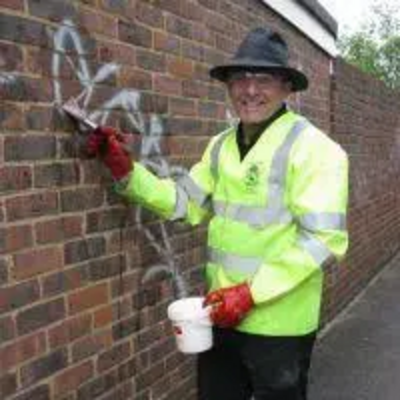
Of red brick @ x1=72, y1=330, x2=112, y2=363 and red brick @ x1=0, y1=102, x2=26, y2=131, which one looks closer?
red brick @ x1=0, y1=102, x2=26, y2=131

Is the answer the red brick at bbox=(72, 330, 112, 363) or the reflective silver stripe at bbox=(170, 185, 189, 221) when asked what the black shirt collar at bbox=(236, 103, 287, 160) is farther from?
the red brick at bbox=(72, 330, 112, 363)

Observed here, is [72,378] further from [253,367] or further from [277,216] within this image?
[277,216]

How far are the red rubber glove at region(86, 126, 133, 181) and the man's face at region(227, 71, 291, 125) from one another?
19.5 inches

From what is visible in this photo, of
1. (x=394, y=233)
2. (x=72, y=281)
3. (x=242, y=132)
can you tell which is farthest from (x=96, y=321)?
(x=394, y=233)

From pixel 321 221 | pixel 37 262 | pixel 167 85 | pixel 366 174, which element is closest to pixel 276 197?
pixel 321 221

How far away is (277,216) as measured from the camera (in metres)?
3.72

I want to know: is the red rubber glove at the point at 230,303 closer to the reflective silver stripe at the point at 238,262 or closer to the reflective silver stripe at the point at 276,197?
the reflective silver stripe at the point at 238,262

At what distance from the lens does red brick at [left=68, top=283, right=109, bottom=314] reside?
3.79 metres

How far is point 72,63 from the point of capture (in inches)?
147

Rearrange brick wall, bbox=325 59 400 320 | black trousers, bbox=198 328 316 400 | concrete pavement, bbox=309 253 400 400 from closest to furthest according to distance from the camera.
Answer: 1. black trousers, bbox=198 328 316 400
2. concrete pavement, bbox=309 253 400 400
3. brick wall, bbox=325 59 400 320

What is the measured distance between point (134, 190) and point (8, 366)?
0.94 metres

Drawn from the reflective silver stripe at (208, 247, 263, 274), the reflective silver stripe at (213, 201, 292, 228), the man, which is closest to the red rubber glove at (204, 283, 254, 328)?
the man

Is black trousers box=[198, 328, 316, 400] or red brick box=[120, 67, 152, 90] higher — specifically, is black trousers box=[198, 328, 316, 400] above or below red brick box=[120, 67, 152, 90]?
below

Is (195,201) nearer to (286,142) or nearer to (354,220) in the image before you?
(286,142)
